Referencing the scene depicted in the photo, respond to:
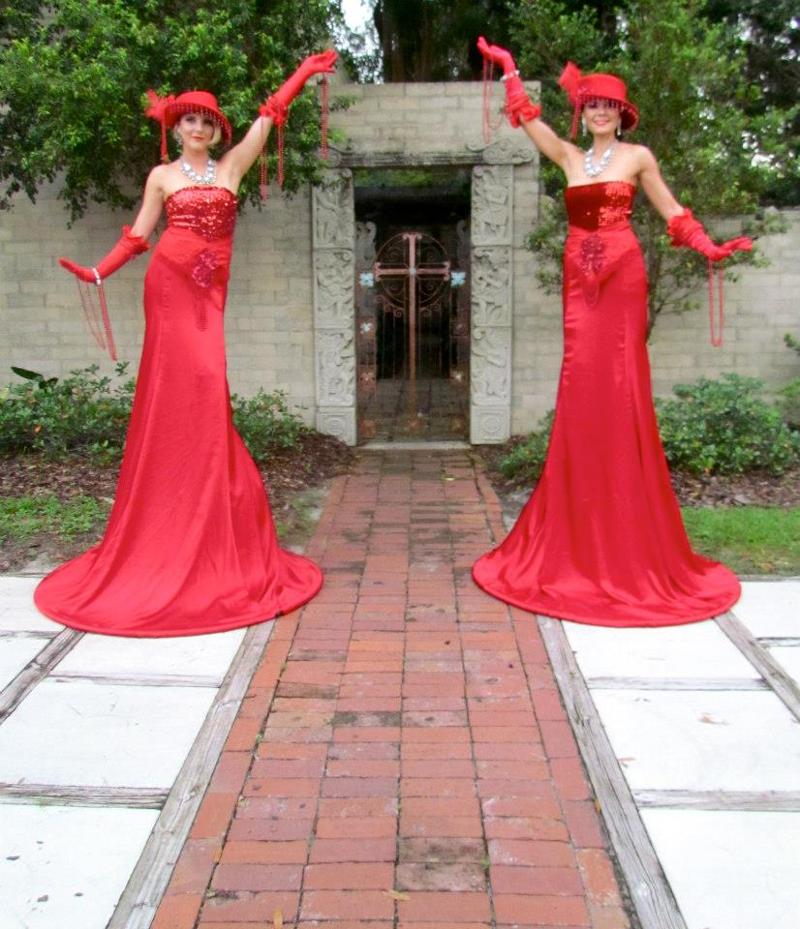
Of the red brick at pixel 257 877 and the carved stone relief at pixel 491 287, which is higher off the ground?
the carved stone relief at pixel 491 287

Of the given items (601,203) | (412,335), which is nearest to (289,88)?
(601,203)

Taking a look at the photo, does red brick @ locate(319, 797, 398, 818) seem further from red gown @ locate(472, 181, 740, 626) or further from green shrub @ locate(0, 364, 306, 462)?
green shrub @ locate(0, 364, 306, 462)

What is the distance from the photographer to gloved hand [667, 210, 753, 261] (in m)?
3.67

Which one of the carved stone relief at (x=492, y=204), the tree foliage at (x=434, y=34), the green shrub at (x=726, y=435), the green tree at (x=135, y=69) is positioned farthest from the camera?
the tree foliage at (x=434, y=34)

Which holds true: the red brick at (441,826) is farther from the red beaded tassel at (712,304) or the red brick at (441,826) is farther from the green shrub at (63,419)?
the green shrub at (63,419)

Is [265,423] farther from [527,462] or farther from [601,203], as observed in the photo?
[601,203]

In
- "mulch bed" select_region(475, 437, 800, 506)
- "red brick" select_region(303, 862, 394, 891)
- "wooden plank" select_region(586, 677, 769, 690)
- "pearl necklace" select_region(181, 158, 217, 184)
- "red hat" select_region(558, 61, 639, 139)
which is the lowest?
"red brick" select_region(303, 862, 394, 891)

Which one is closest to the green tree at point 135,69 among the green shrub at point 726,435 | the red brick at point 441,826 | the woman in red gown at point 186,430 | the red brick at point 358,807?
the woman in red gown at point 186,430

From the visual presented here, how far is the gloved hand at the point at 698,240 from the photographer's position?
367cm

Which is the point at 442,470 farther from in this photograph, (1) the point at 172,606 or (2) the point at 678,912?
(2) the point at 678,912

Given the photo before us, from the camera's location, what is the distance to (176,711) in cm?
295

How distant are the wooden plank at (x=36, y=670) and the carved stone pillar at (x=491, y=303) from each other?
14.6ft

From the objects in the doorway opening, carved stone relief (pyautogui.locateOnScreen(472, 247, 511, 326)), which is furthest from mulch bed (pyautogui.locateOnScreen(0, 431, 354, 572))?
carved stone relief (pyautogui.locateOnScreen(472, 247, 511, 326))

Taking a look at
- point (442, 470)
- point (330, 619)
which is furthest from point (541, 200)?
point (330, 619)
